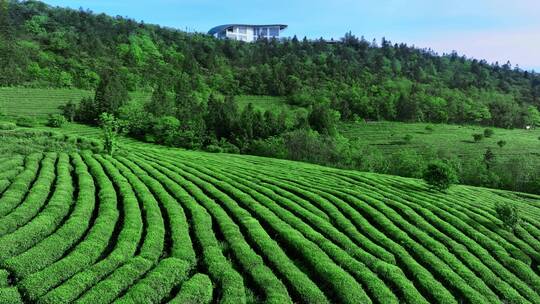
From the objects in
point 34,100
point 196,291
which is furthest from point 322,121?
point 196,291

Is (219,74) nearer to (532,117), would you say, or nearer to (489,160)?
(489,160)

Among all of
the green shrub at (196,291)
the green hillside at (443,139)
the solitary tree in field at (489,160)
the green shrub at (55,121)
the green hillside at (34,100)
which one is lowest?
the solitary tree in field at (489,160)

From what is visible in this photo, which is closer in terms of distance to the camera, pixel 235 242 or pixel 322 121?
pixel 235 242

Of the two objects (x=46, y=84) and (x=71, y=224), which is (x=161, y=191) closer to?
(x=71, y=224)

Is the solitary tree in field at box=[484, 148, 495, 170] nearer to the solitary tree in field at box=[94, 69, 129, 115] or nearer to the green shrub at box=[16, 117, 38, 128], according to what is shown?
the solitary tree in field at box=[94, 69, 129, 115]

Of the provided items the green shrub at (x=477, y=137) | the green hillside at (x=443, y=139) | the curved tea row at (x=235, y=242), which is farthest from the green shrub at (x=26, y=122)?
the green shrub at (x=477, y=137)

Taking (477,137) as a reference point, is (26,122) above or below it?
above

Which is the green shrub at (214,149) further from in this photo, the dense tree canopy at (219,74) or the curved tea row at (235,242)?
the curved tea row at (235,242)

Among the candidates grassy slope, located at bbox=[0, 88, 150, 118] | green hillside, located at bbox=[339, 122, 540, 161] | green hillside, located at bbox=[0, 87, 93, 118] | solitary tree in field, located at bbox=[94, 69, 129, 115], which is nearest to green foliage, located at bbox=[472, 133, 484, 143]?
green hillside, located at bbox=[339, 122, 540, 161]
